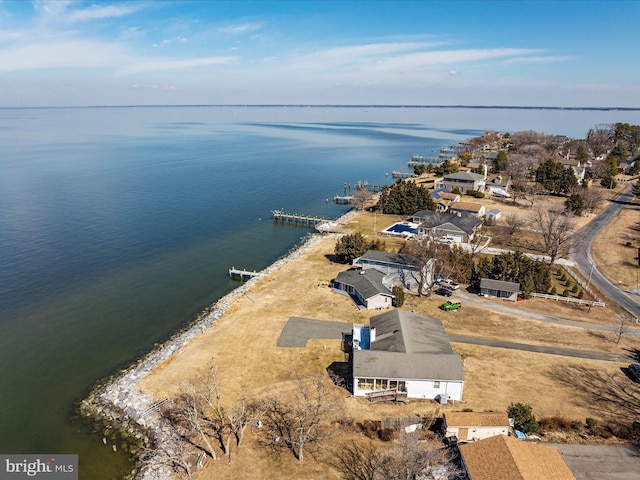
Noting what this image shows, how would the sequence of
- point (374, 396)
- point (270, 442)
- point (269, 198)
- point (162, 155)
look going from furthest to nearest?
point (162, 155) < point (269, 198) < point (374, 396) < point (270, 442)

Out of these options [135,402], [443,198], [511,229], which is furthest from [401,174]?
[135,402]

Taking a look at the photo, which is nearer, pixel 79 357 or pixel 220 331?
pixel 79 357

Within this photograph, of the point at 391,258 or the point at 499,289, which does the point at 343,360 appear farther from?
the point at 499,289

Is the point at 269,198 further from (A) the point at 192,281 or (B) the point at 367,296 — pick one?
(B) the point at 367,296

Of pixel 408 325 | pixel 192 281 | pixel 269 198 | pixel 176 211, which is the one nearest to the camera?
pixel 408 325

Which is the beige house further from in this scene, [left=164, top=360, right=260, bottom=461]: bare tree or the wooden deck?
[left=164, top=360, right=260, bottom=461]: bare tree

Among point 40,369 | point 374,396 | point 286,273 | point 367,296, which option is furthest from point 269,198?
point 374,396
